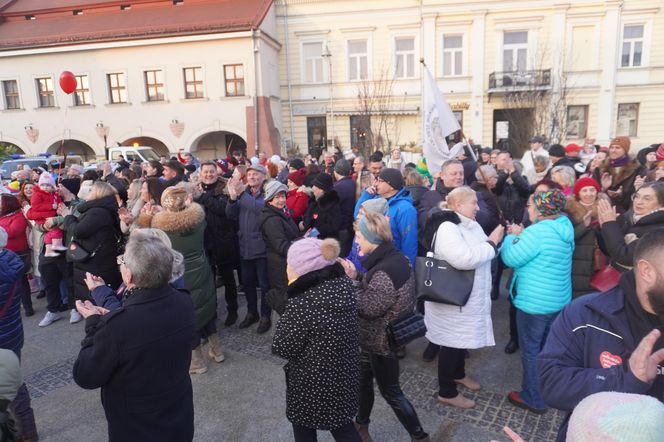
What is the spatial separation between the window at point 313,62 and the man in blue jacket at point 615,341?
2536 centimetres

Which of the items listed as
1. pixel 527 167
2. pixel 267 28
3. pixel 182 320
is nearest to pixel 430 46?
Result: pixel 267 28

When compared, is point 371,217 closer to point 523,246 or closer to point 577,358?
point 523,246

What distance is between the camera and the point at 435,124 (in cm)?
575

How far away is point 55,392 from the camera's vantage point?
425cm

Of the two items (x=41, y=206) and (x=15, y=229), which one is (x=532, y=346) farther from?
(x=15, y=229)

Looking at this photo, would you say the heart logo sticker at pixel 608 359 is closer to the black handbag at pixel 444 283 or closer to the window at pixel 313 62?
the black handbag at pixel 444 283

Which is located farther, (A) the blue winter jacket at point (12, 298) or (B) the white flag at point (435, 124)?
(B) the white flag at point (435, 124)

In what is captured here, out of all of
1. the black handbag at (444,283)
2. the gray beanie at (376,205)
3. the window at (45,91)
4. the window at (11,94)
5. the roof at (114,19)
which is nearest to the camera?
the black handbag at (444,283)

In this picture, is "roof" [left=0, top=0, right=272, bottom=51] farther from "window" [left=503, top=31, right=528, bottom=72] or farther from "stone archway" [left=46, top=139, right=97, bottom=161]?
"window" [left=503, top=31, right=528, bottom=72]

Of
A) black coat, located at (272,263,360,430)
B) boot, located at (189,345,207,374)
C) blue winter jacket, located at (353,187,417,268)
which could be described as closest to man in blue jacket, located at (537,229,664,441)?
black coat, located at (272,263,360,430)

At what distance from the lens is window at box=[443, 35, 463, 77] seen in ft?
79.1

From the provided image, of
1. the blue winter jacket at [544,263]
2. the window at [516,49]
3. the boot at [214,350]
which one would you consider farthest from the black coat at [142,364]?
the window at [516,49]

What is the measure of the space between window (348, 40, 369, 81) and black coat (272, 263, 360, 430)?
24002 millimetres

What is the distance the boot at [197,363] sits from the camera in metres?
4.48
